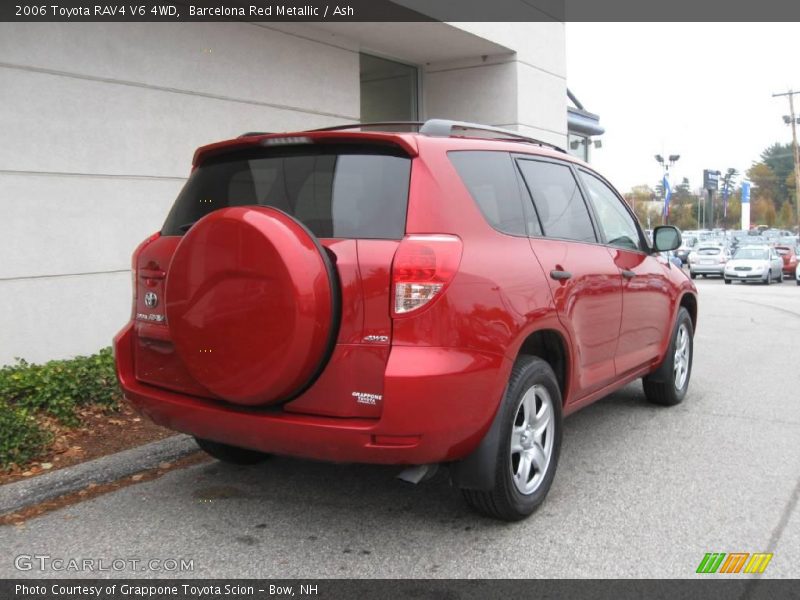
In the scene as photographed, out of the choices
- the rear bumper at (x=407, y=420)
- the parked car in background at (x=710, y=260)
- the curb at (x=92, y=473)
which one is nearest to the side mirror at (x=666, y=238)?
the rear bumper at (x=407, y=420)

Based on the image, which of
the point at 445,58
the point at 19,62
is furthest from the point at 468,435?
the point at 445,58

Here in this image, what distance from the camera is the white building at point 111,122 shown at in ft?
20.6

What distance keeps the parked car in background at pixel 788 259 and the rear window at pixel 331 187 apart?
3355 centimetres

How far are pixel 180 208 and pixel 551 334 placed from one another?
2071 mm

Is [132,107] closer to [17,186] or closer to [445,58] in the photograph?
[17,186]

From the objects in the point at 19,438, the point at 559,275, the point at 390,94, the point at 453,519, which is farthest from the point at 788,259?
the point at 19,438

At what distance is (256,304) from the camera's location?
10.4 feet

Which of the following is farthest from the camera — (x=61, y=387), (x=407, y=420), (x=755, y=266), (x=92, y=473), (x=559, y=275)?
(x=755, y=266)

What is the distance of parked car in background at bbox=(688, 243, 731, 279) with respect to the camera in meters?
34.1

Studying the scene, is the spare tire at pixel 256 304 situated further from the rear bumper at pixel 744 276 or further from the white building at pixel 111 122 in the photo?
the rear bumper at pixel 744 276

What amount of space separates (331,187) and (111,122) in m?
4.40

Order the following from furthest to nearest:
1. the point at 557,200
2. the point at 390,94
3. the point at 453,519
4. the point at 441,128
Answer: the point at 390,94, the point at 557,200, the point at 453,519, the point at 441,128

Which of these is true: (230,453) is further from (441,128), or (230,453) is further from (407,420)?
(441,128)

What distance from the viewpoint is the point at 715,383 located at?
24.1ft
